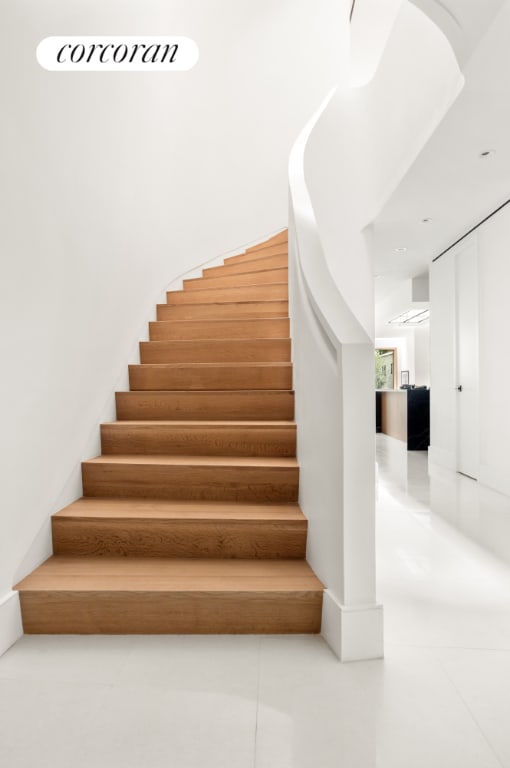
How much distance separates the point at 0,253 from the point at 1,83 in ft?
2.10

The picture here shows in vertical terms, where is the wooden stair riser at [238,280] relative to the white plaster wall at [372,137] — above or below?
below

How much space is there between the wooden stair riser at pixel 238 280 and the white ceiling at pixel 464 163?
1.25 m

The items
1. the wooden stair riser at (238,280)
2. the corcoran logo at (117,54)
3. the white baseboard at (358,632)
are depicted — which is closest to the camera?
the white baseboard at (358,632)

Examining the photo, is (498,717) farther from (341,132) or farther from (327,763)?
(341,132)

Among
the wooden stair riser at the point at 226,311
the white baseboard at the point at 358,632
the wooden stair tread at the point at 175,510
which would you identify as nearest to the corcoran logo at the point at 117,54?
the wooden stair riser at the point at 226,311

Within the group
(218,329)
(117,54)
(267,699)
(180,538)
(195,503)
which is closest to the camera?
(267,699)

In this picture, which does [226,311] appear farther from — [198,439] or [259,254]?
[198,439]

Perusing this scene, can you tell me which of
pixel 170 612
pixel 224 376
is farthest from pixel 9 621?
pixel 224 376

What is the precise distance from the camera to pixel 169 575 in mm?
1953

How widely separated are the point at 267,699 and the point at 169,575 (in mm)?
641

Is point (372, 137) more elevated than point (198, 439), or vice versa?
point (372, 137)

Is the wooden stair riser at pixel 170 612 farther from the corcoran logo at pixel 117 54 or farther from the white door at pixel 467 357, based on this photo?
the white door at pixel 467 357

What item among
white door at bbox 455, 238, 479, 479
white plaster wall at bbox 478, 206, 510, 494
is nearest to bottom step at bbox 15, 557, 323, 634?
white plaster wall at bbox 478, 206, 510, 494

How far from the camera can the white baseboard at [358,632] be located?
1.65 m
